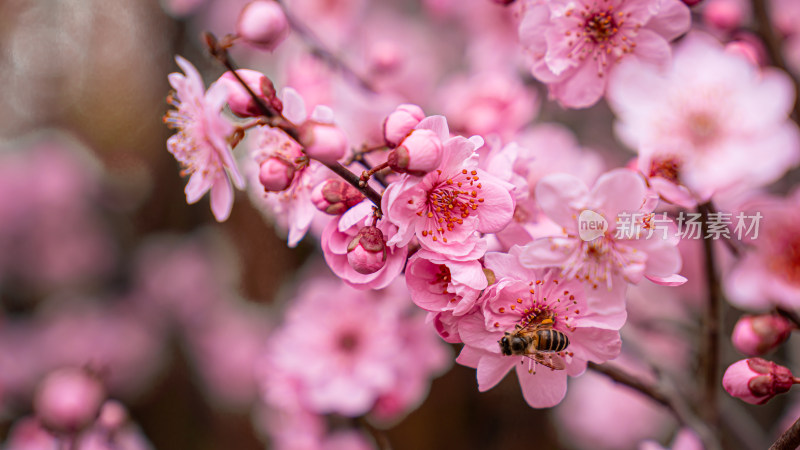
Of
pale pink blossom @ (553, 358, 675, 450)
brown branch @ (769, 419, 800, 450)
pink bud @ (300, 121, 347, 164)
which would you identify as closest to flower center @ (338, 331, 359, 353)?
pink bud @ (300, 121, 347, 164)

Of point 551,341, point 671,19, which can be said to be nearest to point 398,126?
point 551,341

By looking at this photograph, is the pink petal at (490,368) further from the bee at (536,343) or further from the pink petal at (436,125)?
the pink petal at (436,125)

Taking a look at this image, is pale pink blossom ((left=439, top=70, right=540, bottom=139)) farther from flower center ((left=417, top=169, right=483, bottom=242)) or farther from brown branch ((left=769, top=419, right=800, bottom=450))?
brown branch ((left=769, top=419, right=800, bottom=450))

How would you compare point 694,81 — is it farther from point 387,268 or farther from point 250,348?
point 250,348

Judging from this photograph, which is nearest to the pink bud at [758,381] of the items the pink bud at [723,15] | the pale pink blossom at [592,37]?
the pale pink blossom at [592,37]

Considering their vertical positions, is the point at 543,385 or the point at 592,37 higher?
the point at 592,37

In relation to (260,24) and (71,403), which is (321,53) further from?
(71,403)
